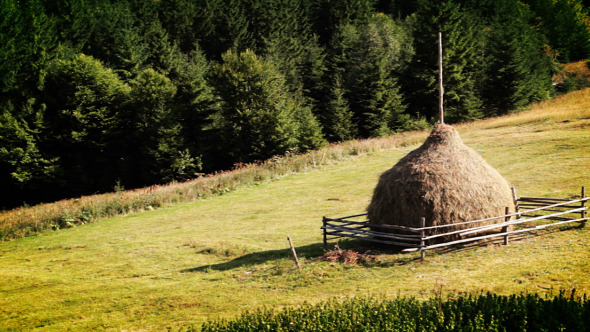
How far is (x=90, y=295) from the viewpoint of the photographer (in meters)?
14.2

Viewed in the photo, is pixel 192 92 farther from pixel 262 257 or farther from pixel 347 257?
pixel 347 257

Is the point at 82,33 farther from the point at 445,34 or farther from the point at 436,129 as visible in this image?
the point at 436,129

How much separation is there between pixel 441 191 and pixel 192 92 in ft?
143

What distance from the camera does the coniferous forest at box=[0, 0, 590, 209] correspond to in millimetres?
48812

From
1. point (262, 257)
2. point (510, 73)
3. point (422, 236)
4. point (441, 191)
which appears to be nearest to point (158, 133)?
point (262, 257)

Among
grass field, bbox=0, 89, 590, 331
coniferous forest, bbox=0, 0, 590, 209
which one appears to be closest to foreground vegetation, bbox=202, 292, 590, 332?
grass field, bbox=0, 89, 590, 331

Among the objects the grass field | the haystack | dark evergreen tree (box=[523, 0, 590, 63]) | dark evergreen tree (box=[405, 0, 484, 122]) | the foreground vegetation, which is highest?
dark evergreen tree (box=[523, 0, 590, 63])

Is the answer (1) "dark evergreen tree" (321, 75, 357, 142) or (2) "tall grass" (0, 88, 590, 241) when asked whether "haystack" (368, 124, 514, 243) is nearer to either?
(2) "tall grass" (0, 88, 590, 241)

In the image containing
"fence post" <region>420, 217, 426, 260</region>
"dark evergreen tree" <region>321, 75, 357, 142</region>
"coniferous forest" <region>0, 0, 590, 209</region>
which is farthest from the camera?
"dark evergreen tree" <region>321, 75, 357, 142</region>

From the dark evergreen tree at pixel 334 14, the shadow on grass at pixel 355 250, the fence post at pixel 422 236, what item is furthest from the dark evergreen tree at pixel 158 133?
the dark evergreen tree at pixel 334 14

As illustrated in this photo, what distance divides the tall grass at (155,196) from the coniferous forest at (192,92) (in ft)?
33.7

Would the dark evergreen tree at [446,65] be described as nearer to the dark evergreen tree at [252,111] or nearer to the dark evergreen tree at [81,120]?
the dark evergreen tree at [252,111]

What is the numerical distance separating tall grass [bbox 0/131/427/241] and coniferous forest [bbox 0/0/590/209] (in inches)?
404

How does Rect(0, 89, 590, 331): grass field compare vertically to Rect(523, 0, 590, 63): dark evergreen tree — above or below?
below
